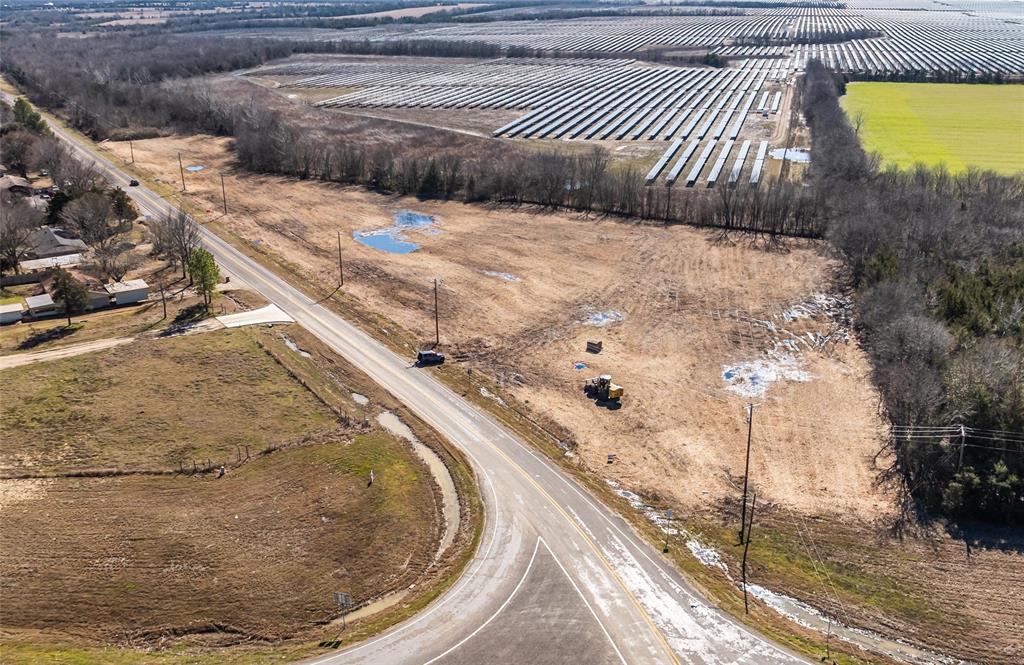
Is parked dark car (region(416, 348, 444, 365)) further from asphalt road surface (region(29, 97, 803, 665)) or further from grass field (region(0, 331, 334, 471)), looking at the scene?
asphalt road surface (region(29, 97, 803, 665))

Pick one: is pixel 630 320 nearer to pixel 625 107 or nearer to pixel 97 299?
pixel 97 299

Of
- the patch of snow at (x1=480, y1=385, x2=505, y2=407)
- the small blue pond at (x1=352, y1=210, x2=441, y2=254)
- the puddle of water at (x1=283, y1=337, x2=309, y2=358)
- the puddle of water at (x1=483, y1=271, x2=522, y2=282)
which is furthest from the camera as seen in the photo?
the small blue pond at (x1=352, y1=210, x2=441, y2=254)

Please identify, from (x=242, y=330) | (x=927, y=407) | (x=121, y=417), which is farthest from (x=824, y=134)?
(x=121, y=417)

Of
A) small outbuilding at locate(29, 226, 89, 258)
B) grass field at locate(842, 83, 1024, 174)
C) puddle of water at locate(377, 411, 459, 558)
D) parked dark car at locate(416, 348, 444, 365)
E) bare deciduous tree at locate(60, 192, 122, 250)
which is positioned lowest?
puddle of water at locate(377, 411, 459, 558)

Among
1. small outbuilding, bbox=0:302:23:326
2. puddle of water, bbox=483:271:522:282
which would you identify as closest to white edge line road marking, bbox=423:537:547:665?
puddle of water, bbox=483:271:522:282

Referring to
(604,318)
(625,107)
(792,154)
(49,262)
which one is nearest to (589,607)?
(604,318)

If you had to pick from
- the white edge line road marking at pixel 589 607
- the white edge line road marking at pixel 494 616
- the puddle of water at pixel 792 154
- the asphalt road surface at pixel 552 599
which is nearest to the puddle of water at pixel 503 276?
the asphalt road surface at pixel 552 599
